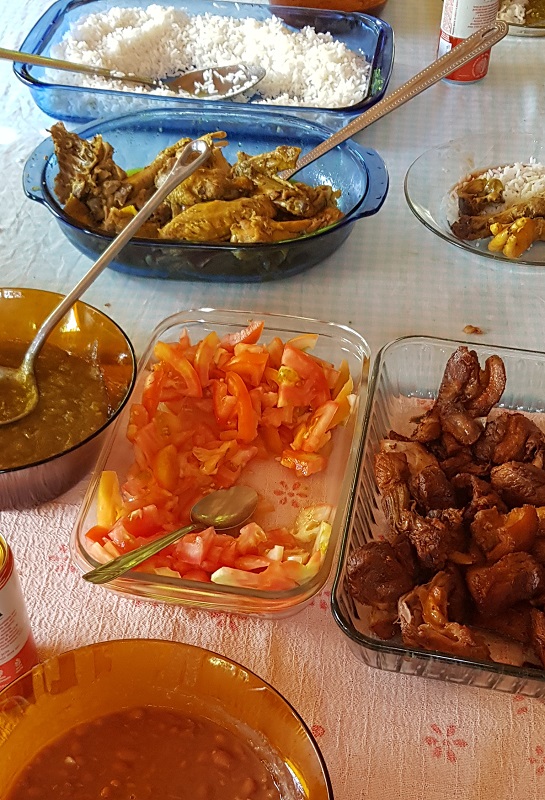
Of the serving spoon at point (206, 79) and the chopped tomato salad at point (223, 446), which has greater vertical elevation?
the serving spoon at point (206, 79)

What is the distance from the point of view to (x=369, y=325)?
154 centimetres

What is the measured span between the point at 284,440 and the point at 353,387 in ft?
0.52

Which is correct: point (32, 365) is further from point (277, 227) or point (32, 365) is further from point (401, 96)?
point (401, 96)

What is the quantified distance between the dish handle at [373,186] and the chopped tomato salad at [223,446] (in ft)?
1.16

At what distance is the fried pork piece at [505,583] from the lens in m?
0.95

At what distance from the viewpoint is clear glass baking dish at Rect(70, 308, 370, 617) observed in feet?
3.19

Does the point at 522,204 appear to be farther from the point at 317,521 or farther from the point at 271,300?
the point at 317,521

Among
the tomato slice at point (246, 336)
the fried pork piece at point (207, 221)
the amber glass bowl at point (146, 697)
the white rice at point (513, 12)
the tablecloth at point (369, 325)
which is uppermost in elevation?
the fried pork piece at point (207, 221)

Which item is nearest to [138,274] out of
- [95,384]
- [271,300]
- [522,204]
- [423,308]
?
[271,300]

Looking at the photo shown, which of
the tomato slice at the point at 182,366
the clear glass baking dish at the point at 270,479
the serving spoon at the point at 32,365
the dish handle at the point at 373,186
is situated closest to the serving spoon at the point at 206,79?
the dish handle at the point at 373,186

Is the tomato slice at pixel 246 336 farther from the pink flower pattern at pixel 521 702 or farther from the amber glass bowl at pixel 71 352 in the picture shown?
the pink flower pattern at pixel 521 702

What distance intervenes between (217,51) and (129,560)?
1698 mm

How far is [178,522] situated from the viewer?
1.12m

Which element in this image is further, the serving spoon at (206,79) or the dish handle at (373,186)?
the serving spoon at (206,79)
